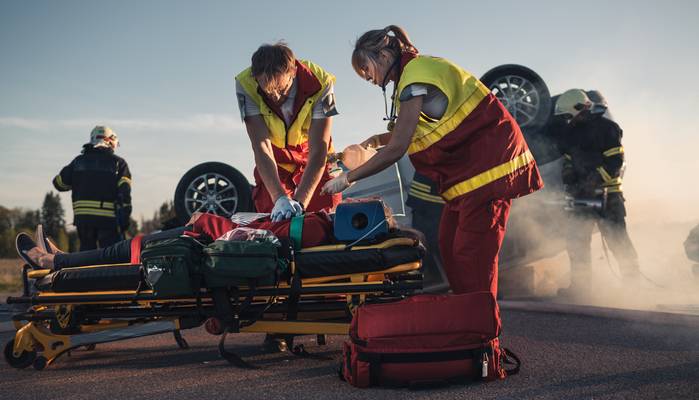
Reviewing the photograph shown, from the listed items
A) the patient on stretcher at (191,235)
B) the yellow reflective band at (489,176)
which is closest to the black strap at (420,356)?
the patient on stretcher at (191,235)

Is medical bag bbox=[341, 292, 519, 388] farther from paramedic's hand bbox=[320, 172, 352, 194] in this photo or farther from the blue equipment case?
paramedic's hand bbox=[320, 172, 352, 194]

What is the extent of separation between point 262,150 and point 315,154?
0.32 metres

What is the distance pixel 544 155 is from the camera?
22.2 ft

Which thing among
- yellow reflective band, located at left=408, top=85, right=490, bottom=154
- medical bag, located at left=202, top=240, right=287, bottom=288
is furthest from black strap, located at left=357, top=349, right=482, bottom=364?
yellow reflective band, located at left=408, top=85, right=490, bottom=154

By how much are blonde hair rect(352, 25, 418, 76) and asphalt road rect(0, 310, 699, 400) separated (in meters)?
1.60

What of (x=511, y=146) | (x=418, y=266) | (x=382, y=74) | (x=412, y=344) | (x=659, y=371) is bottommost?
(x=659, y=371)

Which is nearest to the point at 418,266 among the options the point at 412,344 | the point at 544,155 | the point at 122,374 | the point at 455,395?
the point at 412,344

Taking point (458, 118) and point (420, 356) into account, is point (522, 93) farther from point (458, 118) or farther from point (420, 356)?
point (420, 356)

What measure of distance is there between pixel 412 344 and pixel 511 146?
1112 millimetres

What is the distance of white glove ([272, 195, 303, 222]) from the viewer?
11.3 feet

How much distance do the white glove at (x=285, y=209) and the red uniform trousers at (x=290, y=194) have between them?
57 cm

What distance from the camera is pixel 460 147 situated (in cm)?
330

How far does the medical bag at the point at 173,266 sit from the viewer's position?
10.00ft

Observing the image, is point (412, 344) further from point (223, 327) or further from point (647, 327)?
point (647, 327)
